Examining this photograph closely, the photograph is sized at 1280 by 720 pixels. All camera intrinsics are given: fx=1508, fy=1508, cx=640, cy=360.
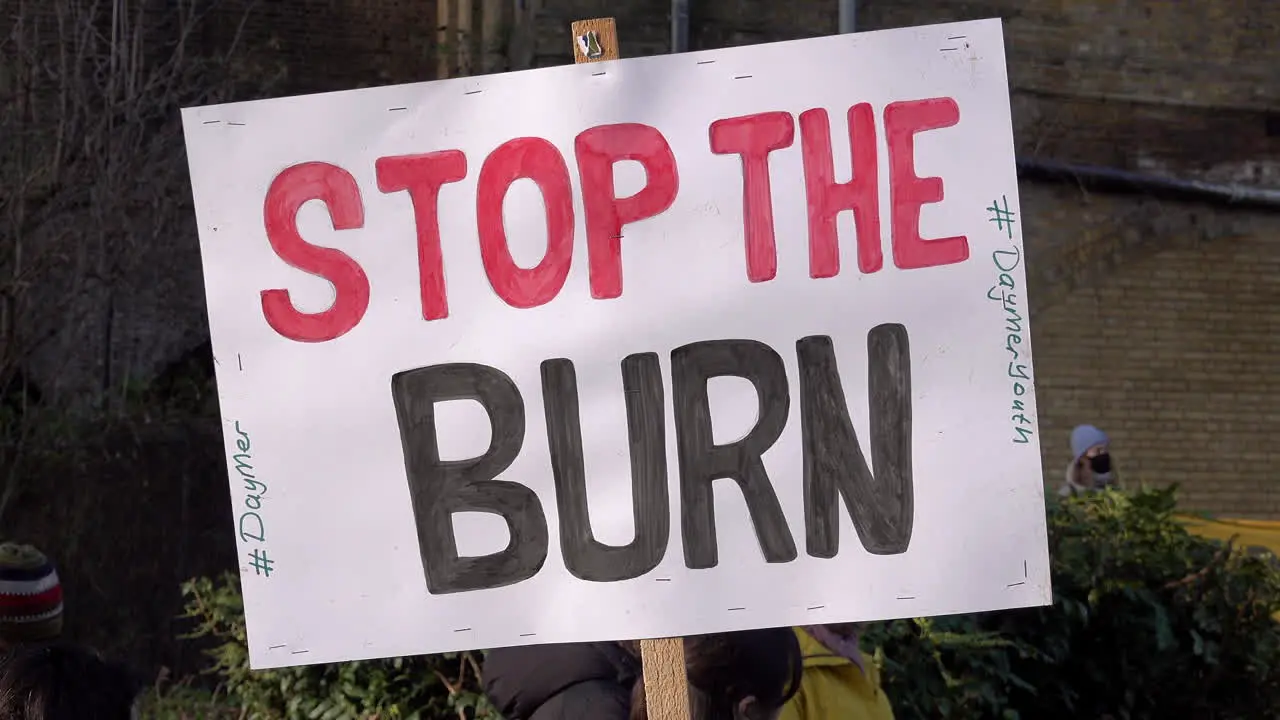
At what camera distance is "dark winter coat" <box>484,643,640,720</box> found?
2.44 metres

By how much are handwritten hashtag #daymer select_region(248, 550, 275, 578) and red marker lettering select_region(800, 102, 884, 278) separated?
87cm

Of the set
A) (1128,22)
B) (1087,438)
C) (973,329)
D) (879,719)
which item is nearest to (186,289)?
(1087,438)

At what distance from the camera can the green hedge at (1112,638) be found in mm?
3367

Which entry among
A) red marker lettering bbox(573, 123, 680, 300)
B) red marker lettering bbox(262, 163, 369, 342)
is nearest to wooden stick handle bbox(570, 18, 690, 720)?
red marker lettering bbox(573, 123, 680, 300)

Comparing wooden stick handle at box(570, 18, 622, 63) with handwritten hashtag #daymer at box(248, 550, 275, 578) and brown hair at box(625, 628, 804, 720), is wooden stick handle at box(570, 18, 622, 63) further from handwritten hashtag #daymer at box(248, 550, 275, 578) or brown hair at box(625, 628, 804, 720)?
brown hair at box(625, 628, 804, 720)

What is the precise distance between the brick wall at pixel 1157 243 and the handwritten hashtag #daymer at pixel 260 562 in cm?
719

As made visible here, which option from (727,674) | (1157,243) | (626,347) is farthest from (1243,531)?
(1157,243)

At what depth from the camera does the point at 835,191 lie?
2.14 meters

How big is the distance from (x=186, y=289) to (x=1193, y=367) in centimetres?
618

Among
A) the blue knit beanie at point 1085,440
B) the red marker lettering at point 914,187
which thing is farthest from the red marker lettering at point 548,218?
the blue knit beanie at point 1085,440

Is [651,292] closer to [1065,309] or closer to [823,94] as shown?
[823,94]

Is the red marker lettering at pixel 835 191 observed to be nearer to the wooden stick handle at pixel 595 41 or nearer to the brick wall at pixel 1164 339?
the wooden stick handle at pixel 595 41

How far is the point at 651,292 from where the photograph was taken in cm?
213

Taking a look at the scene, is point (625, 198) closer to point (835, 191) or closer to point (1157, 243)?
point (835, 191)
